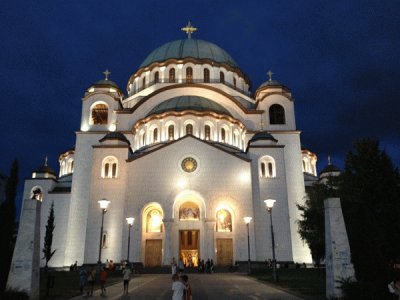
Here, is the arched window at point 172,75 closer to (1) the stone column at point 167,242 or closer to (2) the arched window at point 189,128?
(2) the arched window at point 189,128

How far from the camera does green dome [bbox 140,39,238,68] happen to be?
44328mm

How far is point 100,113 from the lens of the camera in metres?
39.5

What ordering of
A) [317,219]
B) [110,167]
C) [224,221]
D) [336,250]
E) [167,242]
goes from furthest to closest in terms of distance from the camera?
[110,167], [224,221], [167,242], [317,219], [336,250]

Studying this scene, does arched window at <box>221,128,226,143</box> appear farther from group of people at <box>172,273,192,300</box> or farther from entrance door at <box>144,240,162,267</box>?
group of people at <box>172,273,192,300</box>

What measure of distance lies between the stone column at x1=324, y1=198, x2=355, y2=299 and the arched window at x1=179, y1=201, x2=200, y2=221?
62.8ft

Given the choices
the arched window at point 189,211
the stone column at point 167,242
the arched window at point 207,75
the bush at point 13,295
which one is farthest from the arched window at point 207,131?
the bush at point 13,295

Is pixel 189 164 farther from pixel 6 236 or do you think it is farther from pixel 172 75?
pixel 6 236

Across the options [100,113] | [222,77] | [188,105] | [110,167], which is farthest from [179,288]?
[222,77]

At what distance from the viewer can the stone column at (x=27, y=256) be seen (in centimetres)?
1143

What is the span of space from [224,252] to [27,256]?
65.5ft

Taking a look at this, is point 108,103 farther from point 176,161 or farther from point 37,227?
point 37,227

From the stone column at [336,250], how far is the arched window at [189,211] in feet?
62.8

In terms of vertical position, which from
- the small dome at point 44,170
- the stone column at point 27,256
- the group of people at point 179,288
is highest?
the small dome at point 44,170

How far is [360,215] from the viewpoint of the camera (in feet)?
37.0
